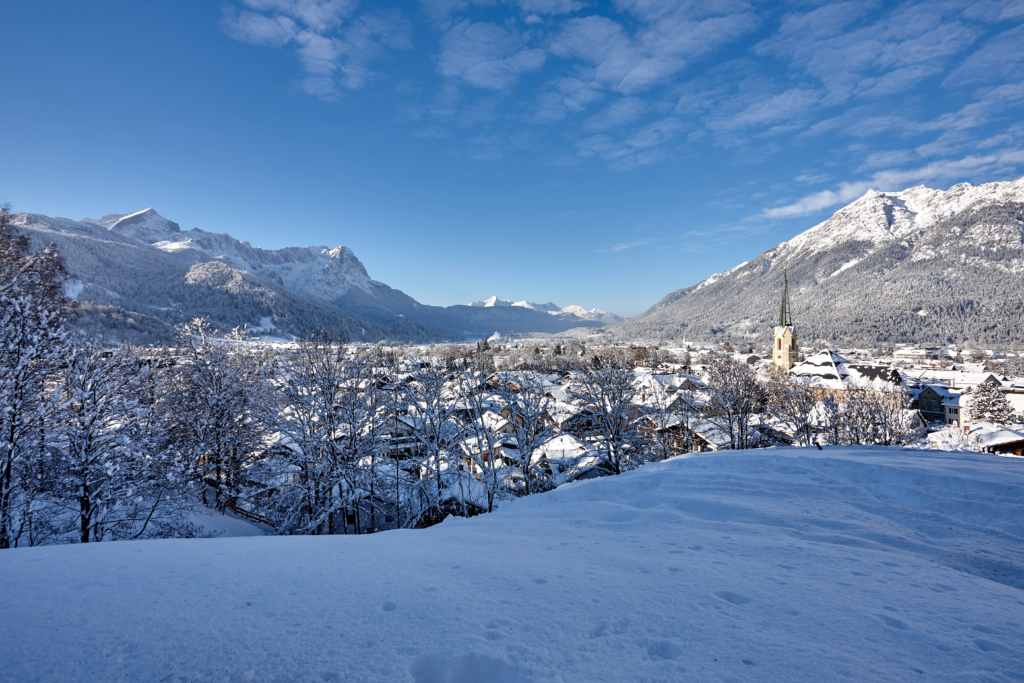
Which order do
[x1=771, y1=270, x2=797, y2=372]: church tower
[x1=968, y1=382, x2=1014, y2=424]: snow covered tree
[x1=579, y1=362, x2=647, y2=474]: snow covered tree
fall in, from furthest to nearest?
1. [x1=771, y1=270, x2=797, y2=372]: church tower
2. [x1=968, y1=382, x2=1014, y2=424]: snow covered tree
3. [x1=579, y1=362, x2=647, y2=474]: snow covered tree

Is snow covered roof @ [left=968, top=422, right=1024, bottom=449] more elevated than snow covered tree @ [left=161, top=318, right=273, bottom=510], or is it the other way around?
snow covered tree @ [left=161, top=318, right=273, bottom=510]

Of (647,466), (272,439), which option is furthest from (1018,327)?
(272,439)

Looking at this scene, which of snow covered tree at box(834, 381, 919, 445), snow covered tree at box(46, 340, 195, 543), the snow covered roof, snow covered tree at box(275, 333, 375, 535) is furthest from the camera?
snow covered tree at box(834, 381, 919, 445)

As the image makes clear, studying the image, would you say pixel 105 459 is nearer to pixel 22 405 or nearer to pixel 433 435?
pixel 22 405

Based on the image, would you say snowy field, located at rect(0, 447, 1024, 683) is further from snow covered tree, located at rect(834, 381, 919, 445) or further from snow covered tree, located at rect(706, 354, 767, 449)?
snow covered tree, located at rect(834, 381, 919, 445)

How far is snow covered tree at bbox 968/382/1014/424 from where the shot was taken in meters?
39.7

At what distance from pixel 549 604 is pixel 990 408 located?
60755mm

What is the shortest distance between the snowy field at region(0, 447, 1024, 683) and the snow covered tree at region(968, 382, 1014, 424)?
174 feet

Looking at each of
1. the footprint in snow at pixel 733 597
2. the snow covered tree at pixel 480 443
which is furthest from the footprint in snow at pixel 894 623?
the snow covered tree at pixel 480 443

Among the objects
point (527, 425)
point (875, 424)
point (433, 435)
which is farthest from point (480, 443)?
point (875, 424)

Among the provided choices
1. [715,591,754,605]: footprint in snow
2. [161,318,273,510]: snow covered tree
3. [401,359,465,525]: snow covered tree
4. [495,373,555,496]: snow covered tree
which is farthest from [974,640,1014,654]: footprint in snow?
[161,318,273,510]: snow covered tree

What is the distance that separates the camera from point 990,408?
132 feet

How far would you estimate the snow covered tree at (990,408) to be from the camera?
130ft

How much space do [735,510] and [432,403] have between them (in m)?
13.1
